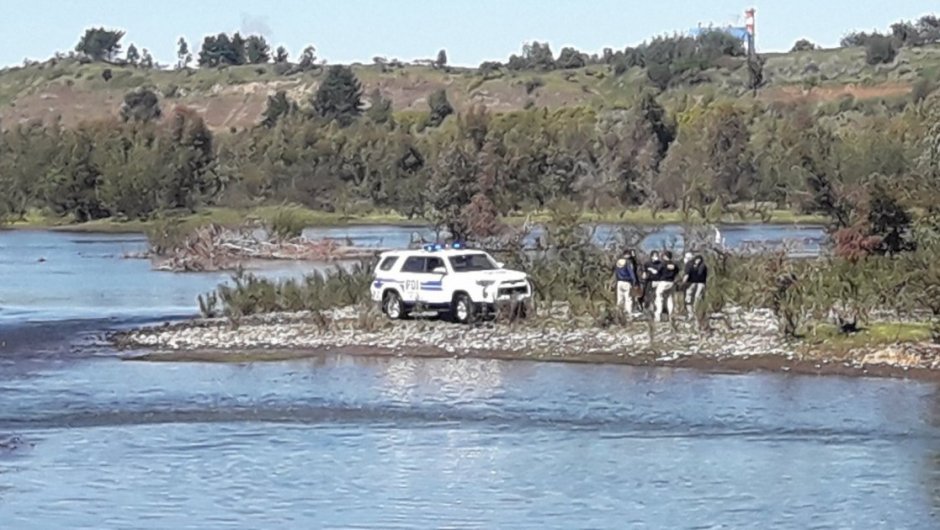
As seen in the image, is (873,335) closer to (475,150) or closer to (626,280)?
(626,280)

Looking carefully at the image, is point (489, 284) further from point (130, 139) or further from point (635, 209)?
point (130, 139)

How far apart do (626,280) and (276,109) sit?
388ft

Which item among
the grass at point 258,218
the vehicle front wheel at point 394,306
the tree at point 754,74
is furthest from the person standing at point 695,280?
the tree at point 754,74

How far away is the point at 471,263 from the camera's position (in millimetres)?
38688

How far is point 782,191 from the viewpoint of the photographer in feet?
324

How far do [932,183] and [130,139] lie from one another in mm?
90782

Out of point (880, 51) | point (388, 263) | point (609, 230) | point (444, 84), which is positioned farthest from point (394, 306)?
point (444, 84)

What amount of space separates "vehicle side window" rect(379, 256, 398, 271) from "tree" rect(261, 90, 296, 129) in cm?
10931

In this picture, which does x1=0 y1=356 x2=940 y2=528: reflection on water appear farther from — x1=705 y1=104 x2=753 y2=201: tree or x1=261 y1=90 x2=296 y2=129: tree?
x1=261 y1=90 x2=296 y2=129: tree

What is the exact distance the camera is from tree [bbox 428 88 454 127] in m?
143

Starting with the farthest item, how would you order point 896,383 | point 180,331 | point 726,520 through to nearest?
1. point 180,331
2. point 896,383
3. point 726,520

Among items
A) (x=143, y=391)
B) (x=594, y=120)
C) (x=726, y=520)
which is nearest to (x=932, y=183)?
(x=143, y=391)

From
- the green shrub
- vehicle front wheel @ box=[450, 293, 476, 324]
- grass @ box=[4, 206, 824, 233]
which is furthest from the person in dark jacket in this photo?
grass @ box=[4, 206, 824, 233]

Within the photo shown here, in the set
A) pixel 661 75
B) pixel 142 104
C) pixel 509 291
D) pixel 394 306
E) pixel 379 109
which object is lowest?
pixel 394 306
